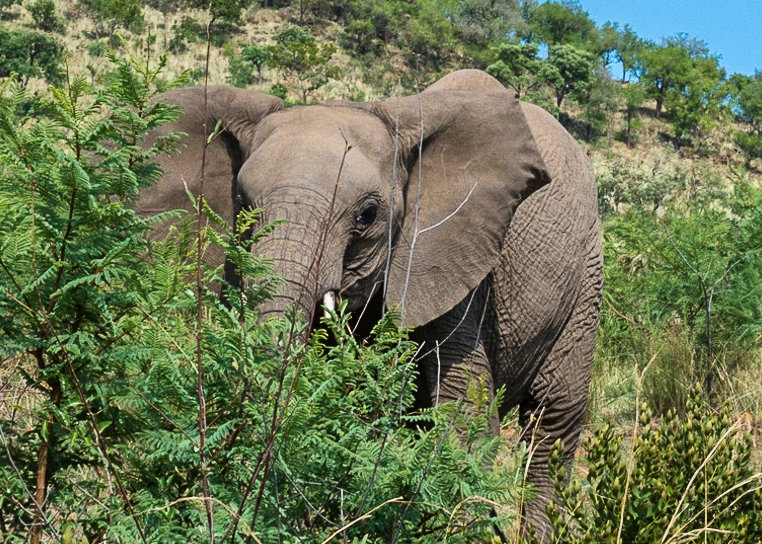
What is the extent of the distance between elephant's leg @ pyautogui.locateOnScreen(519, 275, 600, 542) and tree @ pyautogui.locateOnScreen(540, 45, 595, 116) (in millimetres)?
58589

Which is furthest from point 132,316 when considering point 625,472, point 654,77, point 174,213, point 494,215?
point 654,77

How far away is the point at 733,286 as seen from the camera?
26.2 ft

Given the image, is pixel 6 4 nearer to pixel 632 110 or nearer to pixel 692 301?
pixel 632 110

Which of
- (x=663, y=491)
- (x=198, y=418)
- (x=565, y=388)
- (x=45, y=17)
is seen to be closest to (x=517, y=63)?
(x=45, y=17)

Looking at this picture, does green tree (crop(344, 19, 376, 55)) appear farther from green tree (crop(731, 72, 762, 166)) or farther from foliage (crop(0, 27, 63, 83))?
foliage (crop(0, 27, 63, 83))

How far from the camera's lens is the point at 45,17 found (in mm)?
47281

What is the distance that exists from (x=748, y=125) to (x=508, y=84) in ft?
77.1

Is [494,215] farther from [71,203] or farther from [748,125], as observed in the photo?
[748,125]

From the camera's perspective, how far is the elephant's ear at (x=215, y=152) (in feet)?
13.8

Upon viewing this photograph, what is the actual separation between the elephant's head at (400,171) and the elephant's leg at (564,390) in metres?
1.01

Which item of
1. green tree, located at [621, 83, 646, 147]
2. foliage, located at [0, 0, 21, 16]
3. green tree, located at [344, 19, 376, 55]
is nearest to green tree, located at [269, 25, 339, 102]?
foliage, located at [0, 0, 21, 16]

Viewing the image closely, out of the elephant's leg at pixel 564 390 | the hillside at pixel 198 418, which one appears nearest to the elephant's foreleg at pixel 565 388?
the elephant's leg at pixel 564 390

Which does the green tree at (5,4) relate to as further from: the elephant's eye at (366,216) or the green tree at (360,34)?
the elephant's eye at (366,216)

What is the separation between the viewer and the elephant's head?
153 inches
